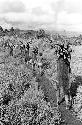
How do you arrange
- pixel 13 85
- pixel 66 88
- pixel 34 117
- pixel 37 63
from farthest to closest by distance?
1. pixel 37 63
2. pixel 13 85
3. pixel 66 88
4. pixel 34 117

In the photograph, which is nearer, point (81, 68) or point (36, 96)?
point (36, 96)

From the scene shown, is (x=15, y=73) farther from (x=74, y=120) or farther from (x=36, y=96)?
(x=74, y=120)

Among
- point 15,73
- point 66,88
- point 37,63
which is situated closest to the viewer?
point 66,88

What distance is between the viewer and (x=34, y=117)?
20.0m

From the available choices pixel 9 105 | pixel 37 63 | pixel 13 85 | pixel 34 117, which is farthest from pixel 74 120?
pixel 37 63

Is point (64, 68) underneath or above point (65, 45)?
underneath

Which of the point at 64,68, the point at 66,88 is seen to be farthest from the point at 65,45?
the point at 66,88

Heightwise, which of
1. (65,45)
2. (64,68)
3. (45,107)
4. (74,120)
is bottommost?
(74,120)

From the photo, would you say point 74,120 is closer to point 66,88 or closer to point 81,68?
point 66,88

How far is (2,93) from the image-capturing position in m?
24.2

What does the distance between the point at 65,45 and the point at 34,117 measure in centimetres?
834

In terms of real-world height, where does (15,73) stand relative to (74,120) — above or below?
above

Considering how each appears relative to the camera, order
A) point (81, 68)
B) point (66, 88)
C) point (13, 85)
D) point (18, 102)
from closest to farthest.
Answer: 1. point (18, 102)
2. point (66, 88)
3. point (13, 85)
4. point (81, 68)

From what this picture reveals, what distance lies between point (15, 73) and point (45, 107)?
1303 centimetres
